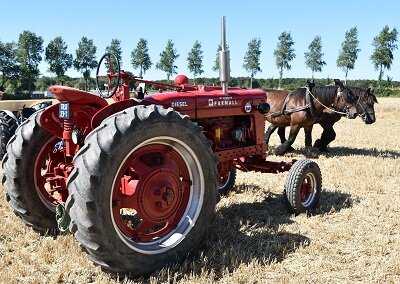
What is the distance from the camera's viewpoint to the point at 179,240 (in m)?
3.43

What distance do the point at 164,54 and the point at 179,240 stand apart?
6231 centimetres

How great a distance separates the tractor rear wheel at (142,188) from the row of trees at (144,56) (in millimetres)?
54525

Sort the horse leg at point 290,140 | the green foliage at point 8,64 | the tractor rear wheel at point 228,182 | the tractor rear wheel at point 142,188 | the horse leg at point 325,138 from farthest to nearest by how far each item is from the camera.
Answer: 1. the green foliage at point 8,64
2. the horse leg at point 325,138
3. the horse leg at point 290,140
4. the tractor rear wheel at point 228,182
5. the tractor rear wheel at point 142,188

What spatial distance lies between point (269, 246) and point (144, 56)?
6302 centimetres

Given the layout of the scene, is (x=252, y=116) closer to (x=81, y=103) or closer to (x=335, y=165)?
(x=81, y=103)

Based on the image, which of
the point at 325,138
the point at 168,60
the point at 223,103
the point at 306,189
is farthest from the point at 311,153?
the point at 168,60

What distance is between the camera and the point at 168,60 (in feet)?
208

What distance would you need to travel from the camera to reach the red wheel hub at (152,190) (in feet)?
11.0

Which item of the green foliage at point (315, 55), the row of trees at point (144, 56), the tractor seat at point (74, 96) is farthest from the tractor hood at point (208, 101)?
the green foliage at point (315, 55)

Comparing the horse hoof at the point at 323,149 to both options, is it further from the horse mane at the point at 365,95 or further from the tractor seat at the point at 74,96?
the tractor seat at the point at 74,96

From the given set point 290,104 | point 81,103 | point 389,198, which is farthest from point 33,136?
point 290,104

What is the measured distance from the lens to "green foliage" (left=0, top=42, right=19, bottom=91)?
5953 cm

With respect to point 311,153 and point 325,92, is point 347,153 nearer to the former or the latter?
point 311,153

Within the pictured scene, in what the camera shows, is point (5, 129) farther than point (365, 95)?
No
